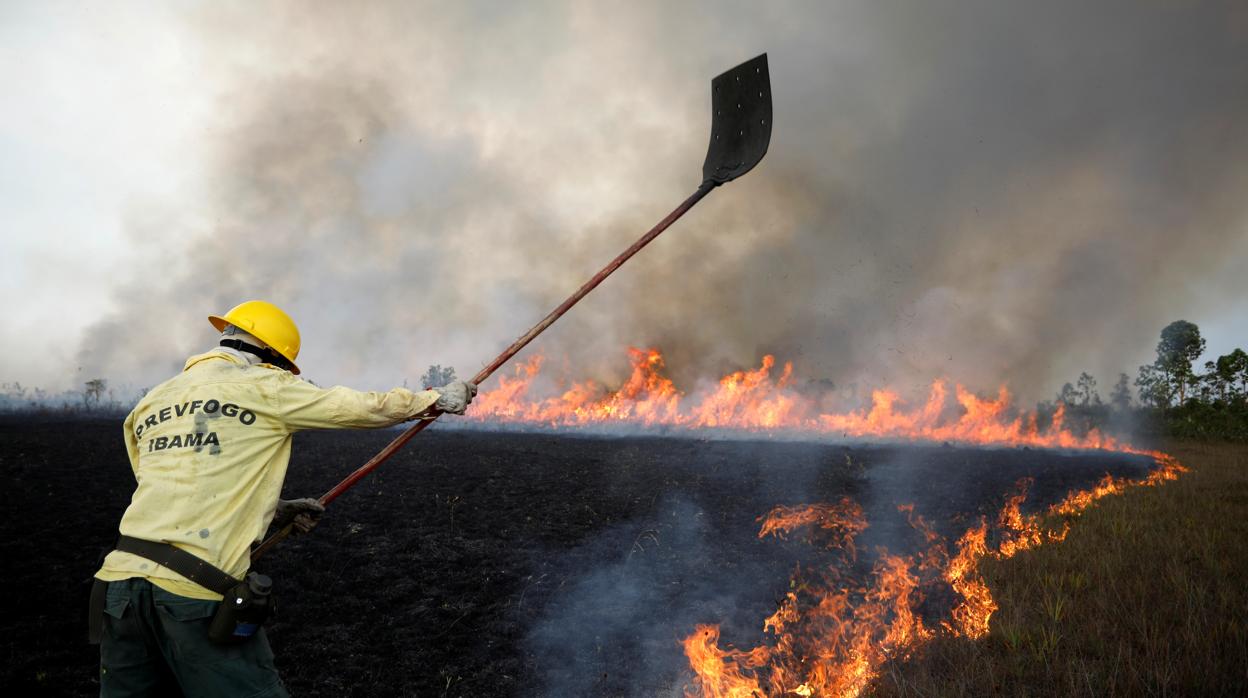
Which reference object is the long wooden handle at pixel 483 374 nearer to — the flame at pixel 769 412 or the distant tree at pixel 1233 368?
the flame at pixel 769 412

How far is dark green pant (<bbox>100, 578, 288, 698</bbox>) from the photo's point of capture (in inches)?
104

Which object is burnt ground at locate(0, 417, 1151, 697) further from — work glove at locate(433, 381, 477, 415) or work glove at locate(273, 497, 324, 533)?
work glove at locate(433, 381, 477, 415)

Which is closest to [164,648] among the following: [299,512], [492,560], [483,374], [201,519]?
[201,519]

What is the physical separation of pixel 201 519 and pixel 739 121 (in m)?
4.18

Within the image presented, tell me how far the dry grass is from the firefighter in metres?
4.10

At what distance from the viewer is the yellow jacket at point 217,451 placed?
2.72m

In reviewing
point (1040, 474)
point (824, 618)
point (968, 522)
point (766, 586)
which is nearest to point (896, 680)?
point (824, 618)

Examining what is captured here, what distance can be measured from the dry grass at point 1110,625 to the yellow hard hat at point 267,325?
4.58 m

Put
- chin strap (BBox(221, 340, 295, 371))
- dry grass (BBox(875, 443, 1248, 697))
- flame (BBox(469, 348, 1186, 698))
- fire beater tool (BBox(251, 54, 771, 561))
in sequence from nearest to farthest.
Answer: chin strap (BBox(221, 340, 295, 371))
dry grass (BBox(875, 443, 1248, 697))
fire beater tool (BBox(251, 54, 771, 561))
flame (BBox(469, 348, 1186, 698))

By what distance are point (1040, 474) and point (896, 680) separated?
1487 centimetres

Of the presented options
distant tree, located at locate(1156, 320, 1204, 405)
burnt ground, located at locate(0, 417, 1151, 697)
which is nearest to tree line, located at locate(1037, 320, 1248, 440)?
distant tree, located at locate(1156, 320, 1204, 405)

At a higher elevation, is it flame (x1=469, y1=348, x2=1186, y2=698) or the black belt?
the black belt

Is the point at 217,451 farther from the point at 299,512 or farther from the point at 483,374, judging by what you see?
the point at 483,374

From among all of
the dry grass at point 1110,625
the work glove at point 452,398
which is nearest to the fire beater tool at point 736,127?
the work glove at point 452,398
